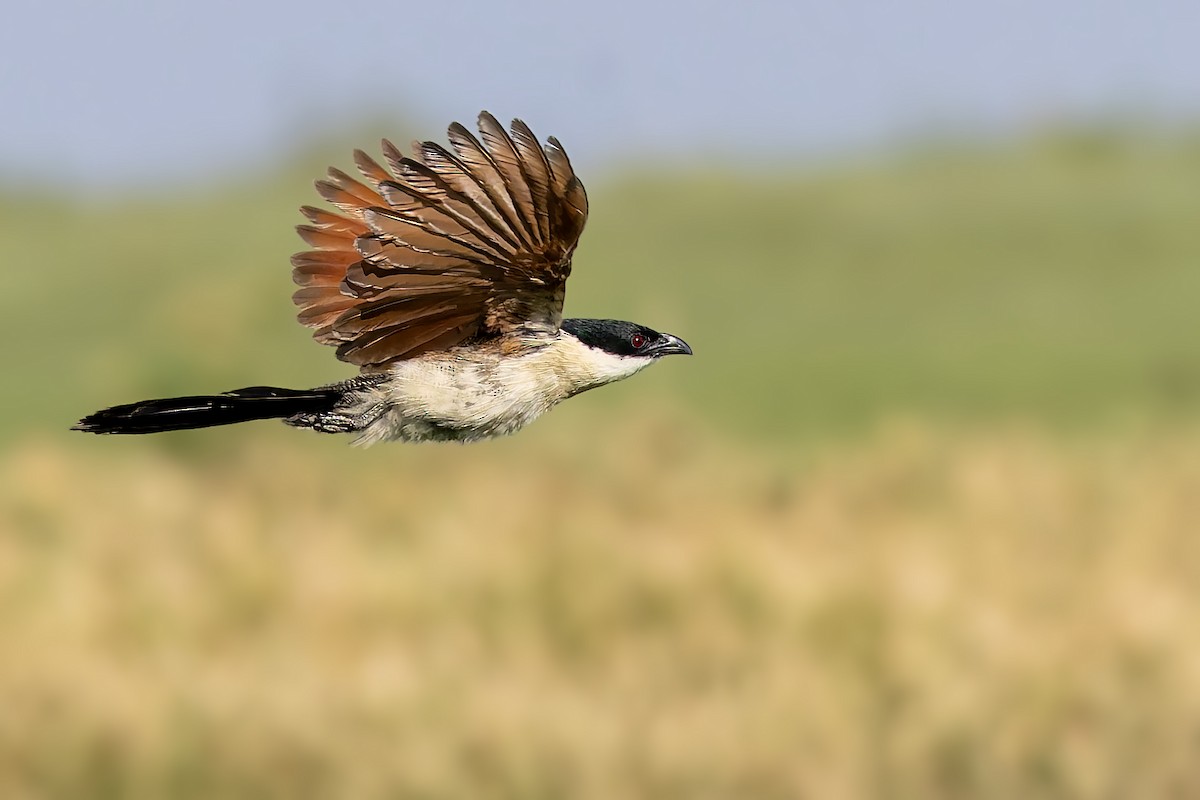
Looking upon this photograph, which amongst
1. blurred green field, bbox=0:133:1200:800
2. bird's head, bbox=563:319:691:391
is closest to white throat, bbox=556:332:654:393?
bird's head, bbox=563:319:691:391

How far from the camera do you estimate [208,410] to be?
156 inches

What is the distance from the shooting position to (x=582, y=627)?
13.6 meters

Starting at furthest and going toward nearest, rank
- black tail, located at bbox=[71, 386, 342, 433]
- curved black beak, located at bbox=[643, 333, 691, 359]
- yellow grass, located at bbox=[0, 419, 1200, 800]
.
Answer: yellow grass, located at bbox=[0, 419, 1200, 800] → curved black beak, located at bbox=[643, 333, 691, 359] → black tail, located at bbox=[71, 386, 342, 433]

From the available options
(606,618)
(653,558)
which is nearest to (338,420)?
(606,618)

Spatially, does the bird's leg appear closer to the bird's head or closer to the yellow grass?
the bird's head

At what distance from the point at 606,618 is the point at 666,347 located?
31.7ft

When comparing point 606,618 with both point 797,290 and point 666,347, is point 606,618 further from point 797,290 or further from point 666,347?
point 666,347

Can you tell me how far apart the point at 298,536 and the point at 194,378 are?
1.69m

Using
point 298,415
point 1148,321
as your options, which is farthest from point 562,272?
point 1148,321

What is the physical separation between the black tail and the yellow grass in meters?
7.78

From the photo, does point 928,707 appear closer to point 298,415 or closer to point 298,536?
point 298,536

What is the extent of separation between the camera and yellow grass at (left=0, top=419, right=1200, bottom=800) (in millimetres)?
12000

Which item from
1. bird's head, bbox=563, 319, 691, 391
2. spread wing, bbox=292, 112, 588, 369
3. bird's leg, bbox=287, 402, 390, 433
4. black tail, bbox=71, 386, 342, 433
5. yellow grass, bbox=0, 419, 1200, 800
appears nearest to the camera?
spread wing, bbox=292, 112, 588, 369

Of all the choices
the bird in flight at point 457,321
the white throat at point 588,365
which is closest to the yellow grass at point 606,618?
the bird in flight at point 457,321
